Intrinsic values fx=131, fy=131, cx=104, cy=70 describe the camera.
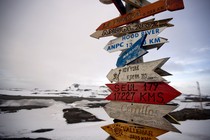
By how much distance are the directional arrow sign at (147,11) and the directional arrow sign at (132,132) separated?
1550 mm

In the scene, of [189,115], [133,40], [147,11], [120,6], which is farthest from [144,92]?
[189,115]

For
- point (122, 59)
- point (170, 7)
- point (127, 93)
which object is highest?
point (170, 7)

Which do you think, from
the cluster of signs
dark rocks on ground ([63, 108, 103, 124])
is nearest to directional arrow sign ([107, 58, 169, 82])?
the cluster of signs

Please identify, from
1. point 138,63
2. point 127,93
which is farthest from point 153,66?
point 127,93

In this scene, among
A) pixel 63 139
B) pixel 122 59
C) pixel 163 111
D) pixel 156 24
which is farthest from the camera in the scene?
pixel 63 139

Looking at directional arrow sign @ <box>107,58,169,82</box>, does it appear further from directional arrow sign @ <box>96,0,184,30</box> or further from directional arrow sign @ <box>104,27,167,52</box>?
directional arrow sign @ <box>96,0,184,30</box>

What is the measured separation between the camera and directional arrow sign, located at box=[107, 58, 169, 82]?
157 cm

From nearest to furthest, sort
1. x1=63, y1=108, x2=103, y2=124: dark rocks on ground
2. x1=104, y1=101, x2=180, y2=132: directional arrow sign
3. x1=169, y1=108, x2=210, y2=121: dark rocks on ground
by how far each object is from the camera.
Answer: x1=104, y1=101, x2=180, y2=132: directional arrow sign, x1=63, y1=108, x2=103, y2=124: dark rocks on ground, x1=169, y1=108, x2=210, y2=121: dark rocks on ground

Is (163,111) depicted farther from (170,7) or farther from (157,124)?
(170,7)

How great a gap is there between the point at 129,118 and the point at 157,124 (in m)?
0.38

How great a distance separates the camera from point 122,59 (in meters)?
2.01

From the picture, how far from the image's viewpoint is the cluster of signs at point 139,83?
4.98 feet

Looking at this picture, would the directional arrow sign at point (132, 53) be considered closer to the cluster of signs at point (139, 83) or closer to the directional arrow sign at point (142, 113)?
the cluster of signs at point (139, 83)

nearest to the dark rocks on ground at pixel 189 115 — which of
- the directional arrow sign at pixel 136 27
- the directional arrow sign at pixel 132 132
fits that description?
the directional arrow sign at pixel 132 132
